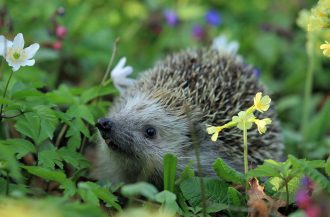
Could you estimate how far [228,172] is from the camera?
2959mm

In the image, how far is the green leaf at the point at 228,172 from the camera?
2932 mm

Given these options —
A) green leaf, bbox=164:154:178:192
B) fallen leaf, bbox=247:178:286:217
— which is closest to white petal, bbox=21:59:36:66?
green leaf, bbox=164:154:178:192

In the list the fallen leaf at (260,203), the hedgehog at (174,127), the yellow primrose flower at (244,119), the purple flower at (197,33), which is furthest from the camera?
the purple flower at (197,33)

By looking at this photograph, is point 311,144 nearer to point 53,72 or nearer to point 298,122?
point 298,122

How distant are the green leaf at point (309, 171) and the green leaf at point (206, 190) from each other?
464 mm

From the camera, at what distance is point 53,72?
513cm

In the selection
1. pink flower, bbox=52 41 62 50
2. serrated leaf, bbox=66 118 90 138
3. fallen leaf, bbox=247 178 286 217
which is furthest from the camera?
pink flower, bbox=52 41 62 50

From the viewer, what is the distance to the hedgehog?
353 centimetres

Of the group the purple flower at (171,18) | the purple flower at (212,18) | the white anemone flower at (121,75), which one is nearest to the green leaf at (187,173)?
the white anemone flower at (121,75)

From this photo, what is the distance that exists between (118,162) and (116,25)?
2592mm

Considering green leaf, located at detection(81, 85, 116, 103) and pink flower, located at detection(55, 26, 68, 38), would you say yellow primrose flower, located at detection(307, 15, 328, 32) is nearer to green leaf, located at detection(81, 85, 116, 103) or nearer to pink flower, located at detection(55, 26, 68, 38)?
green leaf, located at detection(81, 85, 116, 103)

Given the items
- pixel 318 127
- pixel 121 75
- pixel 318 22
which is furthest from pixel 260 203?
pixel 318 127

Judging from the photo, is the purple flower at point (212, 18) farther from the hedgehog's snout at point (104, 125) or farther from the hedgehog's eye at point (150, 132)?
the hedgehog's snout at point (104, 125)

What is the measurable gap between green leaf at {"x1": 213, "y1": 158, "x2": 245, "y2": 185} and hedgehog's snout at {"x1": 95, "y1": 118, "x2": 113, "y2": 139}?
2.24 ft
